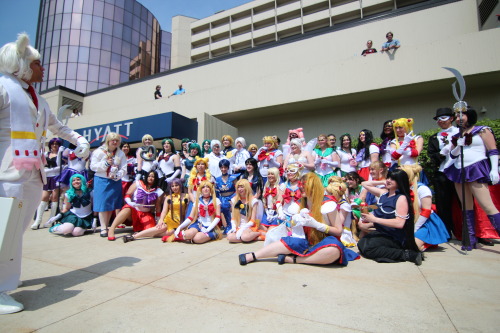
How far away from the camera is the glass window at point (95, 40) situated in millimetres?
29438

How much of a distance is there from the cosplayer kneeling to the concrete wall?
744 cm

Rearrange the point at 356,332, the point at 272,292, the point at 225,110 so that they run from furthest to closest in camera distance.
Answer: the point at 225,110, the point at 272,292, the point at 356,332

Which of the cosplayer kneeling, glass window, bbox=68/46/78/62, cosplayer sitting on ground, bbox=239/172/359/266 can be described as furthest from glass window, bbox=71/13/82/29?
cosplayer sitting on ground, bbox=239/172/359/266

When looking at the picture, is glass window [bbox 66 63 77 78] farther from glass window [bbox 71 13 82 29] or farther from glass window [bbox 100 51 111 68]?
glass window [bbox 71 13 82 29]

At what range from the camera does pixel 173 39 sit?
112 feet

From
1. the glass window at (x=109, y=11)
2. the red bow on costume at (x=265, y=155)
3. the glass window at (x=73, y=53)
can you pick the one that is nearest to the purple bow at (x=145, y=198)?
the red bow on costume at (x=265, y=155)

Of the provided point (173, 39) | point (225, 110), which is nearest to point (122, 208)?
point (225, 110)

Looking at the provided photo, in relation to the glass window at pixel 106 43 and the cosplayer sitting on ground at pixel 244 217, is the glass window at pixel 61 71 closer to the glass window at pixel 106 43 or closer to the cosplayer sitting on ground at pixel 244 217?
the glass window at pixel 106 43

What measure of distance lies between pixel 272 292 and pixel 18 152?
2294 mm

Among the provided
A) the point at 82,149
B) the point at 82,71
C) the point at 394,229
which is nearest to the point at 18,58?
the point at 82,149

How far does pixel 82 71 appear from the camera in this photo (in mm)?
28844

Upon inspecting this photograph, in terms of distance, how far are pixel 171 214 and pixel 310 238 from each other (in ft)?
9.23

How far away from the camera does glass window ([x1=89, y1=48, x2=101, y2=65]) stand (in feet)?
95.6

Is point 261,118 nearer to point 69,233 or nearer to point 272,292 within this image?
point 69,233
